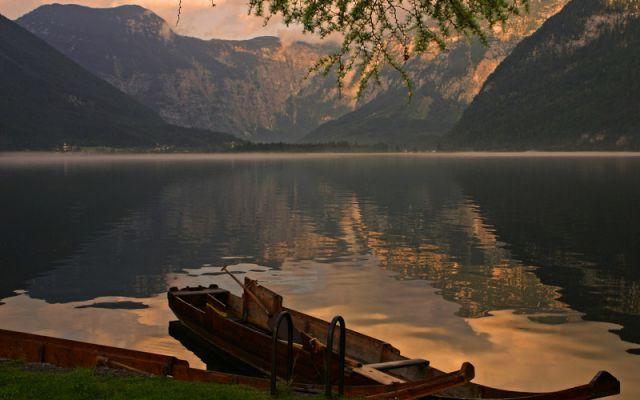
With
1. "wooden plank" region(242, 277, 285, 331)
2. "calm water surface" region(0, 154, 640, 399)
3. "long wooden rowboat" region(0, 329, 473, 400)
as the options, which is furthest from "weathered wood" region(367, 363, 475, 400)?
"wooden plank" region(242, 277, 285, 331)

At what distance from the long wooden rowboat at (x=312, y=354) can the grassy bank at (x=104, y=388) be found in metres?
1.81

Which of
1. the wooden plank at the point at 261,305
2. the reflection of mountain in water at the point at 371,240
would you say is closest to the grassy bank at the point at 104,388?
the wooden plank at the point at 261,305

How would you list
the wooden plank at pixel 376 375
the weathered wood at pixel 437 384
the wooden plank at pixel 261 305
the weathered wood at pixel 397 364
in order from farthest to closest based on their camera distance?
the wooden plank at pixel 261 305
the weathered wood at pixel 397 364
the wooden plank at pixel 376 375
the weathered wood at pixel 437 384

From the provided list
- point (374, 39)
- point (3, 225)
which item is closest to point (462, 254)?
point (374, 39)

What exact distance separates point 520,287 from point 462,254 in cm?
1205

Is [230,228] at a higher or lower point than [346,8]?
lower

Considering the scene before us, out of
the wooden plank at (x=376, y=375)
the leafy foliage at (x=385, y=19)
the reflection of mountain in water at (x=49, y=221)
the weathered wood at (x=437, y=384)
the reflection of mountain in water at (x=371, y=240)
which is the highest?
the leafy foliage at (x=385, y=19)

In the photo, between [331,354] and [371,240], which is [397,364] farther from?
[371,240]

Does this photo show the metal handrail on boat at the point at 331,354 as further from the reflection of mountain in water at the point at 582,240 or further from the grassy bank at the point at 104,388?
the reflection of mountain in water at the point at 582,240

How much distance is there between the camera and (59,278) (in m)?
41.3

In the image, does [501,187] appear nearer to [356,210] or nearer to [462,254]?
[356,210]

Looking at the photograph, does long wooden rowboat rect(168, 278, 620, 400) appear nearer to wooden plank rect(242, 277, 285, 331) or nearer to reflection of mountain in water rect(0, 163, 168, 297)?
wooden plank rect(242, 277, 285, 331)

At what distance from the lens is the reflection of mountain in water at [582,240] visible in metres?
35.0

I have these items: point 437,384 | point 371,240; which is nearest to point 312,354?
point 437,384
